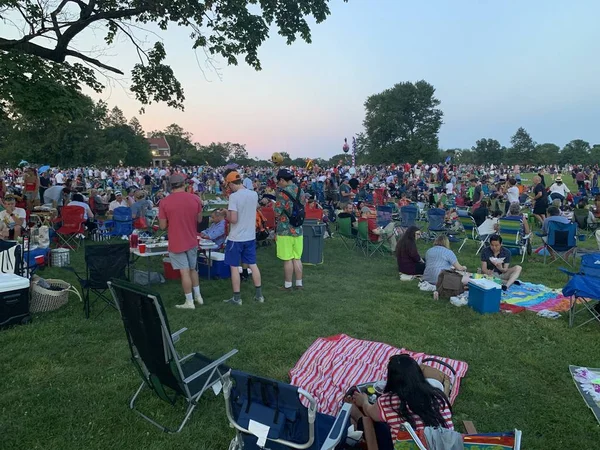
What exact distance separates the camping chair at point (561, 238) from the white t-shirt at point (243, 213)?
6.11m

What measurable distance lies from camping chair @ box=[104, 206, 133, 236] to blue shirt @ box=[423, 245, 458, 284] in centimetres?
743

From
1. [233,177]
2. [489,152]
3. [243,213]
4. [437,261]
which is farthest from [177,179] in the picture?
[489,152]

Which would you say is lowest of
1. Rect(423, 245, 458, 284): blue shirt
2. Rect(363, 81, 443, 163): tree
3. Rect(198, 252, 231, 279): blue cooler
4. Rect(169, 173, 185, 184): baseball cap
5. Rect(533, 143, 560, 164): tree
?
Rect(198, 252, 231, 279): blue cooler

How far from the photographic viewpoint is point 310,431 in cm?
217

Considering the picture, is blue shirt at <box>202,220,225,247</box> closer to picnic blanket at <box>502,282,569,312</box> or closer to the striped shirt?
picnic blanket at <box>502,282,569,312</box>

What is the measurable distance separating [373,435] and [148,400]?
80.2 inches

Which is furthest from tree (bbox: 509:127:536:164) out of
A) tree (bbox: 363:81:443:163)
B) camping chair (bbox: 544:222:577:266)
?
camping chair (bbox: 544:222:577:266)

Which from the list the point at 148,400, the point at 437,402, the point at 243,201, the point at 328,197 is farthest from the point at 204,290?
the point at 328,197

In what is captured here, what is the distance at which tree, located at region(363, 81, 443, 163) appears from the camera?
214 ft

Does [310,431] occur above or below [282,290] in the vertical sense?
above

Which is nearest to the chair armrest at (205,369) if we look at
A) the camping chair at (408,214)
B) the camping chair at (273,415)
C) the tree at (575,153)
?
the camping chair at (273,415)

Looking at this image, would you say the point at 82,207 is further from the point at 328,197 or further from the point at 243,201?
the point at 328,197

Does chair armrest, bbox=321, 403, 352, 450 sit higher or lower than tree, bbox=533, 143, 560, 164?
lower

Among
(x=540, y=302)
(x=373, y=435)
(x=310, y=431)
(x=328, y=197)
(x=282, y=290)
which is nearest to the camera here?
(x=310, y=431)
